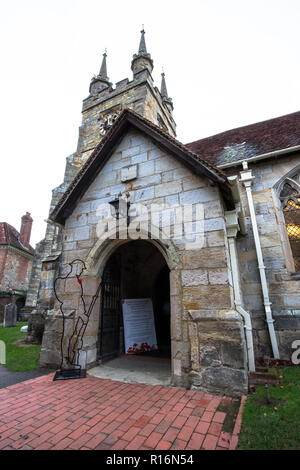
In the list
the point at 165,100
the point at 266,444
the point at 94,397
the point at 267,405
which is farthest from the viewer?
the point at 165,100

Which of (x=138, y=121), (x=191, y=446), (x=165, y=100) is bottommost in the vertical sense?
(x=191, y=446)

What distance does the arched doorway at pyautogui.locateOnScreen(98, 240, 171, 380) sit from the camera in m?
5.33

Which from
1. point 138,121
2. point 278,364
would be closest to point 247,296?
point 278,364

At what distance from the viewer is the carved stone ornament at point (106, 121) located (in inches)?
545

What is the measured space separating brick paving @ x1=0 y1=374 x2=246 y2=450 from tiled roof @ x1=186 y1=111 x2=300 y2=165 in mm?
5057

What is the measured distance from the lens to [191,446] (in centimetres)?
208

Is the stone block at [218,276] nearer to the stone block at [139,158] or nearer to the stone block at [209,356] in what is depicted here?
the stone block at [209,356]

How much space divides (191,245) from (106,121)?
42.8 ft

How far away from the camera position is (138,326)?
616cm

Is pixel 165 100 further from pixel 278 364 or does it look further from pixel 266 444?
pixel 266 444

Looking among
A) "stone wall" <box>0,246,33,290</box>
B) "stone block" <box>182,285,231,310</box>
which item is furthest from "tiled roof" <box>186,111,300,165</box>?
"stone wall" <box>0,246,33,290</box>

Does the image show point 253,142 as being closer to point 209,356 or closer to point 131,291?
point 131,291

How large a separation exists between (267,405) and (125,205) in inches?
152

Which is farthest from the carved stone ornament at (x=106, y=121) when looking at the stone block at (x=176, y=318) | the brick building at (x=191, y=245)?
the stone block at (x=176, y=318)
